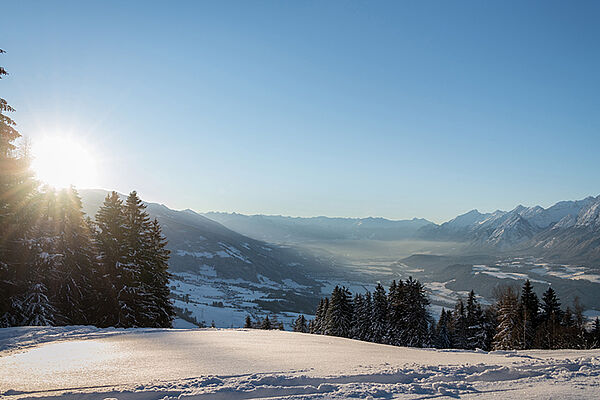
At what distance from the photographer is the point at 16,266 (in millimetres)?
22031

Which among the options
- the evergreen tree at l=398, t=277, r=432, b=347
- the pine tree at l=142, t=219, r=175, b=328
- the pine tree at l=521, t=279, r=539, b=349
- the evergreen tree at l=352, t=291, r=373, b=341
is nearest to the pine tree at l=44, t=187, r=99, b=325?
the pine tree at l=142, t=219, r=175, b=328

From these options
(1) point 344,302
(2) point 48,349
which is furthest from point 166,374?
(1) point 344,302

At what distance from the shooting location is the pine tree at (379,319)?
4556 centimetres

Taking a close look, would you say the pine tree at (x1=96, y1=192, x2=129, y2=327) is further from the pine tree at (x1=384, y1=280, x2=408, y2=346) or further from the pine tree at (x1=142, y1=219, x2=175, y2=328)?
the pine tree at (x1=384, y1=280, x2=408, y2=346)

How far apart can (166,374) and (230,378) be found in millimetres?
1261

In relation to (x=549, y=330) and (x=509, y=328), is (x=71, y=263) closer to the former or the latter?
(x=509, y=328)

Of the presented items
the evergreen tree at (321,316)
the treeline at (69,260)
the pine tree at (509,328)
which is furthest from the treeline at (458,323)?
the treeline at (69,260)

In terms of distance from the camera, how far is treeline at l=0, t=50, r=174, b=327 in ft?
69.5

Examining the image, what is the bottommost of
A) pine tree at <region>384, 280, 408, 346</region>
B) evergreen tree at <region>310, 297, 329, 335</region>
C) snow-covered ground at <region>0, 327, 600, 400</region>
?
evergreen tree at <region>310, 297, 329, 335</region>

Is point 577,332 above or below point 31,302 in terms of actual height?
below

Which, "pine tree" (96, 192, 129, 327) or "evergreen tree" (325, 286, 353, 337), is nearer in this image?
"pine tree" (96, 192, 129, 327)

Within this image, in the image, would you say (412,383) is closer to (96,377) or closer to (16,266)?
(96,377)

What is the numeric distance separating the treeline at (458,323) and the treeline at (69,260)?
95.5 ft

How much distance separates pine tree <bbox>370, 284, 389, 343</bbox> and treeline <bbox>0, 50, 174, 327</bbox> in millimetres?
29094
